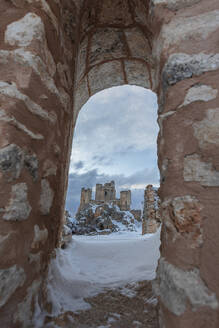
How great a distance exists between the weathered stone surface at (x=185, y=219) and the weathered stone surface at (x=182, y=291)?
0.36 feet

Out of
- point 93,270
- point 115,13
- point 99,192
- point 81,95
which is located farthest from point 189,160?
point 99,192

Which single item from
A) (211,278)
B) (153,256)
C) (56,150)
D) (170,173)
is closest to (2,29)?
(56,150)

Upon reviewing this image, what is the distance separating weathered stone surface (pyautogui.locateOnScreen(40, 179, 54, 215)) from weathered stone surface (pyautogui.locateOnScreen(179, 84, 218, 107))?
33.3 inches

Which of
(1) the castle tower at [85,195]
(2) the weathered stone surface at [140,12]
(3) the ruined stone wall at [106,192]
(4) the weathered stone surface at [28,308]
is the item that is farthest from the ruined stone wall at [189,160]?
(3) the ruined stone wall at [106,192]

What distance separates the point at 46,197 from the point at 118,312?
0.81 m

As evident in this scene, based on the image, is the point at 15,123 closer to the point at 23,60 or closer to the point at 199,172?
the point at 23,60

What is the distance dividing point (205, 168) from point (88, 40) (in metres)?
2.05

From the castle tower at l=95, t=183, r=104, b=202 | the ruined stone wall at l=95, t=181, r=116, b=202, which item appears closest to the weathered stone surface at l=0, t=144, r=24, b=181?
the ruined stone wall at l=95, t=181, r=116, b=202

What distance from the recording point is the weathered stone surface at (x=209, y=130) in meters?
0.80

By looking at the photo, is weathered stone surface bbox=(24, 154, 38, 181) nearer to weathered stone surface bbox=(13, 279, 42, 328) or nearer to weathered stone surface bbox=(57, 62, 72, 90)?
weathered stone surface bbox=(13, 279, 42, 328)

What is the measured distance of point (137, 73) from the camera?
2.74 meters

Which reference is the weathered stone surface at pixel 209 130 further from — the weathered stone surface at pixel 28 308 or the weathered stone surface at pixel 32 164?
the weathered stone surface at pixel 28 308

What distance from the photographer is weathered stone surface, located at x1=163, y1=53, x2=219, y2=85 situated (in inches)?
34.6

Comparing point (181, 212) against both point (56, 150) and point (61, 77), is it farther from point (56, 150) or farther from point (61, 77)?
point (61, 77)
